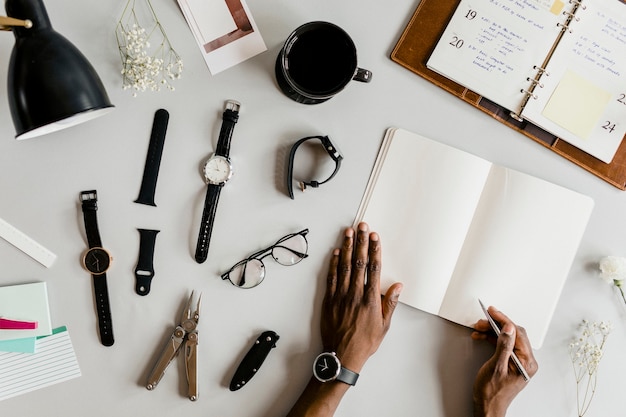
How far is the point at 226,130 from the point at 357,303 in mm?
498

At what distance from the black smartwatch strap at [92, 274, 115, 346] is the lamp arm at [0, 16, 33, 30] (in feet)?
1.81

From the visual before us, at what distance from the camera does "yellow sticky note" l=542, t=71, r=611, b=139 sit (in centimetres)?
119

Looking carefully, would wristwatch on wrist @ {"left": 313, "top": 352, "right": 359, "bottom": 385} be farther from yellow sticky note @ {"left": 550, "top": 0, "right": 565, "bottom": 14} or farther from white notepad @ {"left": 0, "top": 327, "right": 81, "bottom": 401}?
yellow sticky note @ {"left": 550, "top": 0, "right": 565, "bottom": 14}

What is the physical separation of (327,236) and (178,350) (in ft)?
1.41

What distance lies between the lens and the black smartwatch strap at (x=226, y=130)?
3.80 ft

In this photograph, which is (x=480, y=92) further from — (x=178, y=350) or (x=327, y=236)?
(x=178, y=350)

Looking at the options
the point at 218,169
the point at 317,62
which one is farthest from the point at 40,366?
the point at 317,62

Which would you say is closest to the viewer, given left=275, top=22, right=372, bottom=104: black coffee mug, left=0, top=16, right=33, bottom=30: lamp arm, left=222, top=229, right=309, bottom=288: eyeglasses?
left=0, top=16, right=33, bottom=30: lamp arm

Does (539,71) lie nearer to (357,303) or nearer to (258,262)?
(357,303)

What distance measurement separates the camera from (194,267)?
1.18 meters

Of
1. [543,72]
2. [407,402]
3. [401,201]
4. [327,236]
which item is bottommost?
[407,402]

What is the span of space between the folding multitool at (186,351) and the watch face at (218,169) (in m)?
0.29

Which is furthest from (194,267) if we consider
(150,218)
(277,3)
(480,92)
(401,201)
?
(480,92)

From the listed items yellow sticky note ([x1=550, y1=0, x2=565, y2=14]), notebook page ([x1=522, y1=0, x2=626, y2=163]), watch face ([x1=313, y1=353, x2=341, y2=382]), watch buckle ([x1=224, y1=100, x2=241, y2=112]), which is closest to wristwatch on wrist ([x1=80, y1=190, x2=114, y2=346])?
watch buckle ([x1=224, y1=100, x2=241, y2=112])
